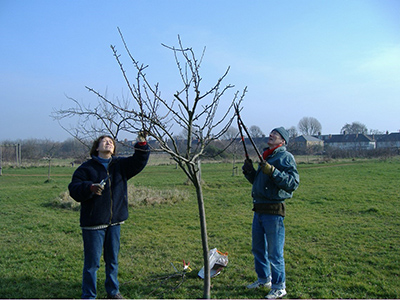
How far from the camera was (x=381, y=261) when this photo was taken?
17.0ft

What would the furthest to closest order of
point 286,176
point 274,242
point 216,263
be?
point 216,263 < point 274,242 < point 286,176

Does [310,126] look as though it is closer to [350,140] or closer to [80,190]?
[350,140]

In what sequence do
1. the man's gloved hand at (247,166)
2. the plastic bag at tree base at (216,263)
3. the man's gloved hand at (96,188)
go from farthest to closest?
the plastic bag at tree base at (216,263) → the man's gloved hand at (247,166) → the man's gloved hand at (96,188)

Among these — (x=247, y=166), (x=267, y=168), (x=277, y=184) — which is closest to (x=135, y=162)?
(x=247, y=166)

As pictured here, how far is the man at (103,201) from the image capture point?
3502mm

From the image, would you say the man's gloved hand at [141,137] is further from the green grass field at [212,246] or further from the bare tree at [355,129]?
the bare tree at [355,129]

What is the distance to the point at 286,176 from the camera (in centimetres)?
363

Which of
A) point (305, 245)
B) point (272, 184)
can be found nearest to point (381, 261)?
point (305, 245)

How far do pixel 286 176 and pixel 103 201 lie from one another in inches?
80.6

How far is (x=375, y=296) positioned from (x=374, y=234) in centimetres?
338

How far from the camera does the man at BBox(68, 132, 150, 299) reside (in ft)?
11.5

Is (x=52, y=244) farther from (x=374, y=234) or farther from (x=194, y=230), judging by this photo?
(x=374, y=234)

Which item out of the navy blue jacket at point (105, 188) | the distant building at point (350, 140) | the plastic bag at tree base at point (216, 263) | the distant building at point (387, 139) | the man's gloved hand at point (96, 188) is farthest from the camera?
the distant building at point (387, 139)

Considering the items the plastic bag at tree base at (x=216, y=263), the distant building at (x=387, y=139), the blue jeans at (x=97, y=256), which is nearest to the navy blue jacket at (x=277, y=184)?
the plastic bag at tree base at (x=216, y=263)
